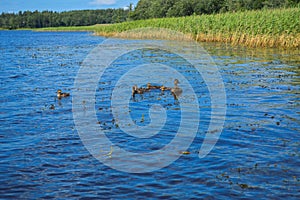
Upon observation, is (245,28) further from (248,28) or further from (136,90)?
(136,90)

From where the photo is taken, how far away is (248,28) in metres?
32.2

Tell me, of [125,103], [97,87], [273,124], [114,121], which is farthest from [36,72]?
[273,124]

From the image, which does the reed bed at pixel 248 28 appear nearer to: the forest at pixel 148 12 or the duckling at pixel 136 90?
the forest at pixel 148 12

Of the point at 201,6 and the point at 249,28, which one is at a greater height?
the point at 201,6

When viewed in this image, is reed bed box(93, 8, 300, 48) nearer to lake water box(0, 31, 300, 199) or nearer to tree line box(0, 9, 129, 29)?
lake water box(0, 31, 300, 199)

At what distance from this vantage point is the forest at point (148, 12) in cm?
6212

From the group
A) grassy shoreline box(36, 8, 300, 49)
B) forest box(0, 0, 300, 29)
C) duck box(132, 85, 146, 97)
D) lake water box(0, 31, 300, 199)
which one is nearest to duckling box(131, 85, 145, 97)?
duck box(132, 85, 146, 97)

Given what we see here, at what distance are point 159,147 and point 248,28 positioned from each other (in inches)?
1012

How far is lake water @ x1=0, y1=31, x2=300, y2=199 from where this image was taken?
22.3 ft

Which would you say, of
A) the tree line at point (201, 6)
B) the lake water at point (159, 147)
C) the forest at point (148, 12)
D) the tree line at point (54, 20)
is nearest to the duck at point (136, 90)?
the lake water at point (159, 147)

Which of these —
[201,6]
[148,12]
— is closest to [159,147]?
[201,6]

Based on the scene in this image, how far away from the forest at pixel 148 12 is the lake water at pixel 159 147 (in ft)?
114

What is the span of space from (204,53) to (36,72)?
43.6 ft

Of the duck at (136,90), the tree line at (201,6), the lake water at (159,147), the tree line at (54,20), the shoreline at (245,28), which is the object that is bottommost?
the lake water at (159,147)
